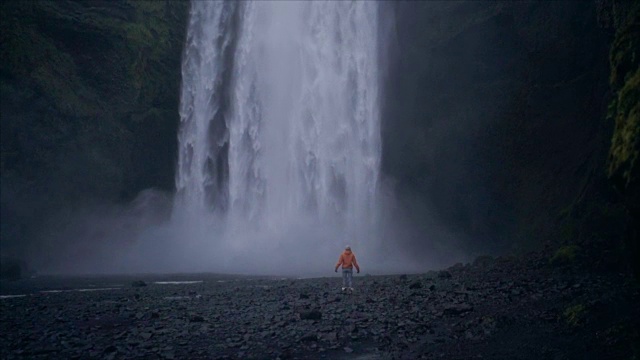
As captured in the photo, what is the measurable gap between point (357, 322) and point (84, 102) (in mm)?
26477

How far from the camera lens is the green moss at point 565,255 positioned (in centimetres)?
1509

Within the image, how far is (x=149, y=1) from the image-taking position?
3341 centimetres

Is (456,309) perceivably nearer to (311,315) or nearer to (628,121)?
(311,315)

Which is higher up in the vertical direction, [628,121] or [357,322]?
[628,121]

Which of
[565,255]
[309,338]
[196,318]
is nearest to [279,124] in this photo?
[565,255]

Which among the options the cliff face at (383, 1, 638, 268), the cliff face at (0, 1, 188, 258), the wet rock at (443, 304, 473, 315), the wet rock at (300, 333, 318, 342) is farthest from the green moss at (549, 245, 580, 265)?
the cliff face at (0, 1, 188, 258)

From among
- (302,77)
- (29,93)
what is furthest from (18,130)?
(302,77)

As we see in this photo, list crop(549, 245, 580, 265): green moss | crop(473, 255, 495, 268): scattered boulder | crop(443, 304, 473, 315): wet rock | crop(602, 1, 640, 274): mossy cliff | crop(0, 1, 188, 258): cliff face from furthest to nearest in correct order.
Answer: crop(0, 1, 188, 258): cliff face, crop(473, 255, 495, 268): scattered boulder, crop(549, 245, 580, 265): green moss, crop(443, 304, 473, 315): wet rock, crop(602, 1, 640, 274): mossy cliff

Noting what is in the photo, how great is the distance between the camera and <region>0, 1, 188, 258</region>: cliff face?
96.4 feet

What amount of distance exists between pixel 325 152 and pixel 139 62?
471 inches

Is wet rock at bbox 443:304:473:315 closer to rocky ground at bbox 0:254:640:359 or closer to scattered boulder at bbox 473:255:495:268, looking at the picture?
rocky ground at bbox 0:254:640:359

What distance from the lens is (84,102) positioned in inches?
1233

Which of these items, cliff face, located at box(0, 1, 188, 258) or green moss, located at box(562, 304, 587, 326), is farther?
cliff face, located at box(0, 1, 188, 258)

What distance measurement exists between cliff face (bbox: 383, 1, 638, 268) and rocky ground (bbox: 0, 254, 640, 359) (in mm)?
6882
